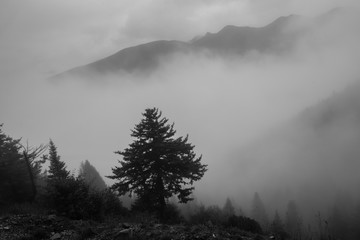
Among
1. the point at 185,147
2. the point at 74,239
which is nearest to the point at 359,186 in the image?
the point at 185,147

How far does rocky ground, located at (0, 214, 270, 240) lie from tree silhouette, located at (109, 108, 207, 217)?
366 inches

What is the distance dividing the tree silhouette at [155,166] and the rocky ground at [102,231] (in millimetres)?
9308

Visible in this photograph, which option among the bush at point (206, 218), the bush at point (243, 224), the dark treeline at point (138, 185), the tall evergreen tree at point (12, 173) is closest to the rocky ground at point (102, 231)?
the bush at point (206, 218)

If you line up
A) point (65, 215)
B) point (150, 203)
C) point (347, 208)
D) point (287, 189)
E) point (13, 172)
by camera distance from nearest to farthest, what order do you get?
point (65, 215) → point (150, 203) → point (13, 172) → point (347, 208) → point (287, 189)

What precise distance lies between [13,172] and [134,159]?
11.1m

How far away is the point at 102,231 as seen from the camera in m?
11.5

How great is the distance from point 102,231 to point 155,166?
10.7m

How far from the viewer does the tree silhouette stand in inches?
862

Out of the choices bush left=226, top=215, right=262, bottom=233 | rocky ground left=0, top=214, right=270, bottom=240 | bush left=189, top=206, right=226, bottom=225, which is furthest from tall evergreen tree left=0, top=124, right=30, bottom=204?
bush left=226, top=215, right=262, bottom=233

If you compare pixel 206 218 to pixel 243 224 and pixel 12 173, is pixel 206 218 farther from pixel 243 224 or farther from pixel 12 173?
pixel 12 173

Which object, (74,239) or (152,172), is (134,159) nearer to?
(152,172)

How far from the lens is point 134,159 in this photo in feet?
71.9

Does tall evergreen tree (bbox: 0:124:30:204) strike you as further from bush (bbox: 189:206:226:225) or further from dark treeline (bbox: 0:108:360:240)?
bush (bbox: 189:206:226:225)

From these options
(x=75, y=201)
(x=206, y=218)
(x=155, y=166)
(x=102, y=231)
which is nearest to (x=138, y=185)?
(x=155, y=166)
